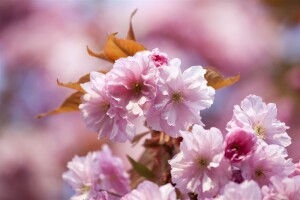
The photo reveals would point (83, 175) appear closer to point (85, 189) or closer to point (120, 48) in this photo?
point (85, 189)

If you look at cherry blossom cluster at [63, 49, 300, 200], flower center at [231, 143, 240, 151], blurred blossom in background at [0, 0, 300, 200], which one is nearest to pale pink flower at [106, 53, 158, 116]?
cherry blossom cluster at [63, 49, 300, 200]

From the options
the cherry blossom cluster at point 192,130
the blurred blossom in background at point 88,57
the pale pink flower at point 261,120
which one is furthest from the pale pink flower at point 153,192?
the blurred blossom in background at point 88,57

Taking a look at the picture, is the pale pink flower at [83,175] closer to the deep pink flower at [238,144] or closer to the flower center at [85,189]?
the flower center at [85,189]

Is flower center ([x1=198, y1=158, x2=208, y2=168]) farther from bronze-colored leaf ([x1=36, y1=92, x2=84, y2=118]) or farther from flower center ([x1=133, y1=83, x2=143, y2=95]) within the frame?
bronze-colored leaf ([x1=36, y1=92, x2=84, y2=118])

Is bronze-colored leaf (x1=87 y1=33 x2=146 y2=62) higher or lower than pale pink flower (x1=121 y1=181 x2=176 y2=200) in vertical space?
higher

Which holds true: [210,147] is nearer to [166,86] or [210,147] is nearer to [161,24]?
[166,86]

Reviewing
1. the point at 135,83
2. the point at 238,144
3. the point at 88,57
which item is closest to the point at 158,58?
the point at 135,83
